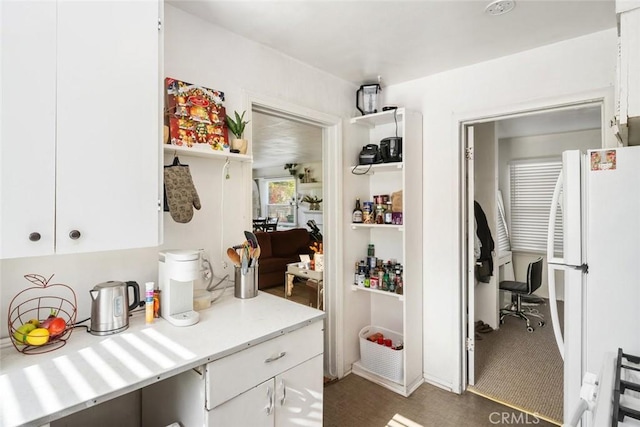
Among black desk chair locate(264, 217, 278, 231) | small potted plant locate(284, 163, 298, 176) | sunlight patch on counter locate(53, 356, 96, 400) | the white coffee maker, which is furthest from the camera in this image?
small potted plant locate(284, 163, 298, 176)

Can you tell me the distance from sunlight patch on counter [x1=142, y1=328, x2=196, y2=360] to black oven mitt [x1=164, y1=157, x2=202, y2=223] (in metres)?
0.51

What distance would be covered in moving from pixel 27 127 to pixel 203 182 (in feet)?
2.68

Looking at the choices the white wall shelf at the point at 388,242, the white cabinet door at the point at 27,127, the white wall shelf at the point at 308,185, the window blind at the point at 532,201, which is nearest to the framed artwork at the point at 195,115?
the white cabinet door at the point at 27,127

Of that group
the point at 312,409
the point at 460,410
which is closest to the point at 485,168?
the point at 460,410

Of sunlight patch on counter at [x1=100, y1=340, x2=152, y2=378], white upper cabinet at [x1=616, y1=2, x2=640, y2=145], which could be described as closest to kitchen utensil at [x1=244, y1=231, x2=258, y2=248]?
sunlight patch on counter at [x1=100, y1=340, x2=152, y2=378]

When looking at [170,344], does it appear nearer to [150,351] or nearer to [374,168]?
[150,351]

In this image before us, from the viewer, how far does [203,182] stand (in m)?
1.82

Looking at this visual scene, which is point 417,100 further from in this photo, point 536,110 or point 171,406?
point 171,406

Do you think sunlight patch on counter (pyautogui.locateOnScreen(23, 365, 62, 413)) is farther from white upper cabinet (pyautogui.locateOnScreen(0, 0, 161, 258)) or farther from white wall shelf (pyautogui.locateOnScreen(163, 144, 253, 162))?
white wall shelf (pyautogui.locateOnScreen(163, 144, 253, 162))

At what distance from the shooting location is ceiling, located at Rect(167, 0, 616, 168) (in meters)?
1.66

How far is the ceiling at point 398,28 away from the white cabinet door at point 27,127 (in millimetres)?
751

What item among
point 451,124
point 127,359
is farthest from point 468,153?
point 127,359

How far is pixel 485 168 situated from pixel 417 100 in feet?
5.87

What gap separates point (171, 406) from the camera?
140 centimetres
